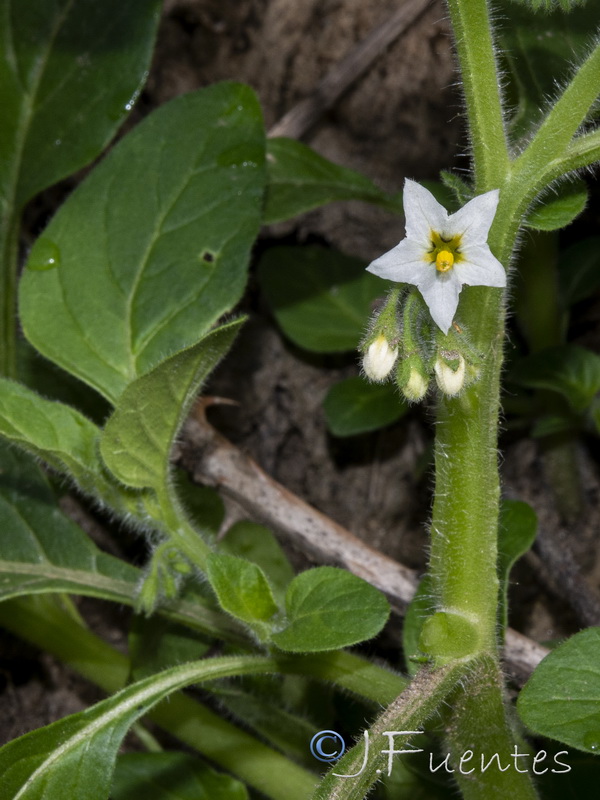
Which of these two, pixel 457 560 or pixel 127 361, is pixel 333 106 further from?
pixel 457 560

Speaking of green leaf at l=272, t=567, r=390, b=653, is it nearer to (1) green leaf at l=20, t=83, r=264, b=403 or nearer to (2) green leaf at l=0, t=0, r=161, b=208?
(1) green leaf at l=20, t=83, r=264, b=403

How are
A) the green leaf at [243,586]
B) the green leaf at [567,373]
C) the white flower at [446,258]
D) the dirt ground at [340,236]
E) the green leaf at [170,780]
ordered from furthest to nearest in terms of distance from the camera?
the dirt ground at [340,236] < the green leaf at [567,373] < the green leaf at [170,780] < the green leaf at [243,586] < the white flower at [446,258]

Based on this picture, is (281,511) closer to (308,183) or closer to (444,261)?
(308,183)

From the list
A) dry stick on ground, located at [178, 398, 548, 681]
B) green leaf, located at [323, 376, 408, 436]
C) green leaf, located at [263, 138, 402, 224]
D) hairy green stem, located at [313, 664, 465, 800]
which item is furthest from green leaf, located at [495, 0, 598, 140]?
hairy green stem, located at [313, 664, 465, 800]

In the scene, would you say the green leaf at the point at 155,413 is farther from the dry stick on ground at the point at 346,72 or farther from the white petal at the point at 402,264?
the dry stick on ground at the point at 346,72

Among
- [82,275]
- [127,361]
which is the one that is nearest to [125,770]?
[127,361]
